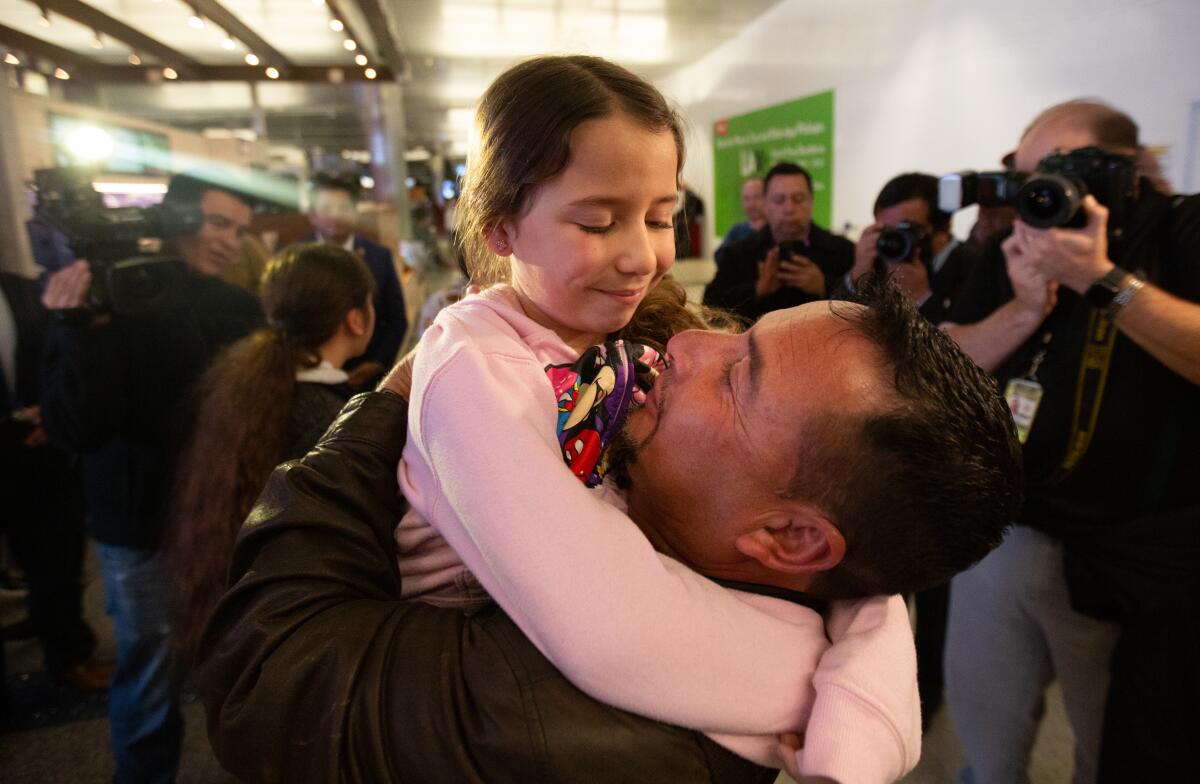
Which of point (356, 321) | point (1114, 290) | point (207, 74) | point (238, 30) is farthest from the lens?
point (207, 74)

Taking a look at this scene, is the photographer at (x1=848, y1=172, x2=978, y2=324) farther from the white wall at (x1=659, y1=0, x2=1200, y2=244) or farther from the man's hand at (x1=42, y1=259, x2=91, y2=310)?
the man's hand at (x1=42, y1=259, x2=91, y2=310)

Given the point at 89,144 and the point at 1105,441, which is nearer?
the point at 1105,441

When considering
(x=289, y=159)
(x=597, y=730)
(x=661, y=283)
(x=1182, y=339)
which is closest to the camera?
(x=597, y=730)

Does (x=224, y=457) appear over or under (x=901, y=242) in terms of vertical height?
under

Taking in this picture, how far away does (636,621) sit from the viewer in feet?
2.21

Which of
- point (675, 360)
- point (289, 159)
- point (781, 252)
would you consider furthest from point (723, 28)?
point (289, 159)

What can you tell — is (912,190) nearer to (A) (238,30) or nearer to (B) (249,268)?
(B) (249,268)

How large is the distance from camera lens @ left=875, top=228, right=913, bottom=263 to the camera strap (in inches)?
34.9

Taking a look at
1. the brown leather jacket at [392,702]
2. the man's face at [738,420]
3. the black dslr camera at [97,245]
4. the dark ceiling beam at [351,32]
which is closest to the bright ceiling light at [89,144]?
the dark ceiling beam at [351,32]

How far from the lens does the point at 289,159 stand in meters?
14.3

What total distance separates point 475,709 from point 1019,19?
176 inches

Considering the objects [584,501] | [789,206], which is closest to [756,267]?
[789,206]

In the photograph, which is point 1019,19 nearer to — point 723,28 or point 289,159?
point 723,28

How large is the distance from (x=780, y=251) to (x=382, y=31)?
4.75m
